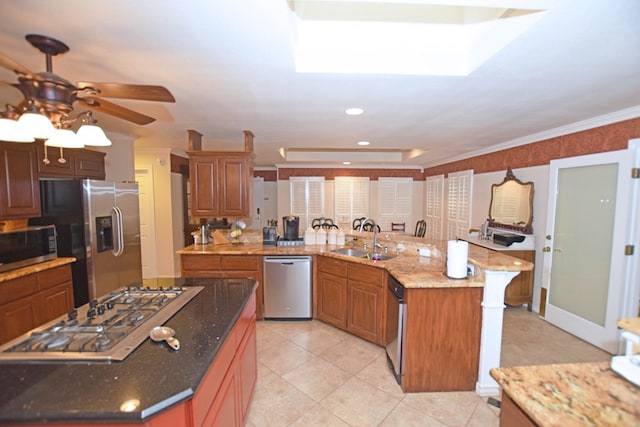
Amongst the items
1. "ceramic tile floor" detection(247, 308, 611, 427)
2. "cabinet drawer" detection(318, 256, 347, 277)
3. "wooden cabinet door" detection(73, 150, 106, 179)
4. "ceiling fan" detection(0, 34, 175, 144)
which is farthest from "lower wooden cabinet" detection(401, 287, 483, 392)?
"wooden cabinet door" detection(73, 150, 106, 179)

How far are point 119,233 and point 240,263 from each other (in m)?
1.50

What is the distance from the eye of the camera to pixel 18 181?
263 cm

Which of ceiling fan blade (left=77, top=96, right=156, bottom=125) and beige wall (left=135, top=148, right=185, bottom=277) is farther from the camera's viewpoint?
beige wall (left=135, top=148, right=185, bottom=277)

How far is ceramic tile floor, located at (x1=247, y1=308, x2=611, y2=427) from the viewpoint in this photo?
1.95m

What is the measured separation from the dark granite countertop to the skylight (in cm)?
169

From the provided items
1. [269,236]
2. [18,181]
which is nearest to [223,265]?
[269,236]

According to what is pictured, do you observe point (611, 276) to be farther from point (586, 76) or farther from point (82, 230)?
point (82, 230)

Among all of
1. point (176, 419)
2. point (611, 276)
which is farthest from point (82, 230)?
point (611, 276)

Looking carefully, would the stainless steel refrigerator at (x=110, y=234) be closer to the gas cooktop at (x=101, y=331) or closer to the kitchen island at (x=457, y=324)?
the gas cooktop at (x=101, y=331)

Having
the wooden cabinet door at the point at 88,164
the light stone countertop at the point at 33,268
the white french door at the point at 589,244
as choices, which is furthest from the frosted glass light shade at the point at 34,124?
the white french door at the point at 589,244

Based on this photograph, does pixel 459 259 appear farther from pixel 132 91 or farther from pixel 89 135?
pixel 89 135

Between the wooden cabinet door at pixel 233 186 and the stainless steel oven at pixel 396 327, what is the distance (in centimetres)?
205

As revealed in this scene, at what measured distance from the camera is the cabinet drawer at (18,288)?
2326 millimetres

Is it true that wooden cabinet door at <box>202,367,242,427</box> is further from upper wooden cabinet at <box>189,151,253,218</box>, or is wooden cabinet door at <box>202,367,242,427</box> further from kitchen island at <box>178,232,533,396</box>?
upper wooden cabinet at <box>189,151,253,218</box>
